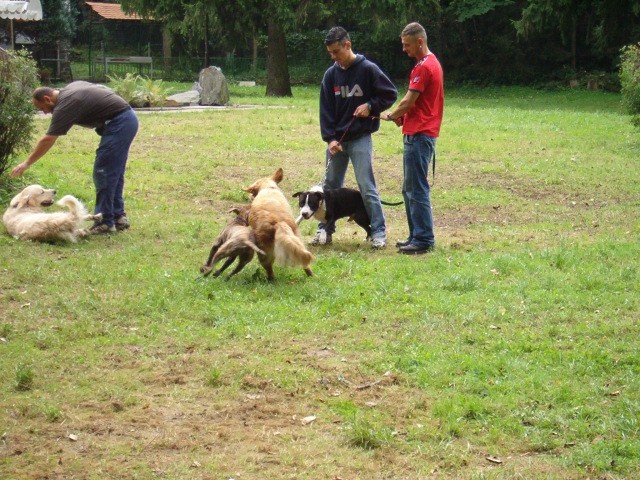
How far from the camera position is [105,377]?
20.8 feet

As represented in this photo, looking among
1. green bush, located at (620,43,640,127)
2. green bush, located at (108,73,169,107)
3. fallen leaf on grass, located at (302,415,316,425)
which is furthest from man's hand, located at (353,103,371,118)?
green bush, located at (108,73,169,107)

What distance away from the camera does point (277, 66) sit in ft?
101

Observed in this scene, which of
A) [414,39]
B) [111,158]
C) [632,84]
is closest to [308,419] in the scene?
[414,39]

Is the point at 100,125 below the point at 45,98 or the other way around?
below

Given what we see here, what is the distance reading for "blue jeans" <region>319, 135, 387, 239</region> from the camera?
33.6 ft

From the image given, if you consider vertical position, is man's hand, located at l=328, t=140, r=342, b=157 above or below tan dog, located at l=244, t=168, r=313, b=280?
above

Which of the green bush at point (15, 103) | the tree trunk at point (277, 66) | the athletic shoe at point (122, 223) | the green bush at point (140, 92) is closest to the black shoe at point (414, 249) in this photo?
the athletic shoe at point (122, 223)

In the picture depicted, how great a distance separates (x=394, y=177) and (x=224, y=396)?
9.56m

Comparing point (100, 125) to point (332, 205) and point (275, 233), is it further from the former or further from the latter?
point (275, 233)

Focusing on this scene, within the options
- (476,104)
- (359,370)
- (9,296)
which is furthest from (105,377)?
(476,104)

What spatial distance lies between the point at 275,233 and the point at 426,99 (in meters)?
2.51

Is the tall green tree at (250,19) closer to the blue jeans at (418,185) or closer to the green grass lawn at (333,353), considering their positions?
the green grass lawn at (333,353)

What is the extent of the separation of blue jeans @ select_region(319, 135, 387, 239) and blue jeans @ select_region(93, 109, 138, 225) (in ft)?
7.89

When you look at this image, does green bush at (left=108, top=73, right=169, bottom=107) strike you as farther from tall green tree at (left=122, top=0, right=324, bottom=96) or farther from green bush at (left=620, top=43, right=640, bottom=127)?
green bush at (left=620, top=43, right=640, bottom=127)
